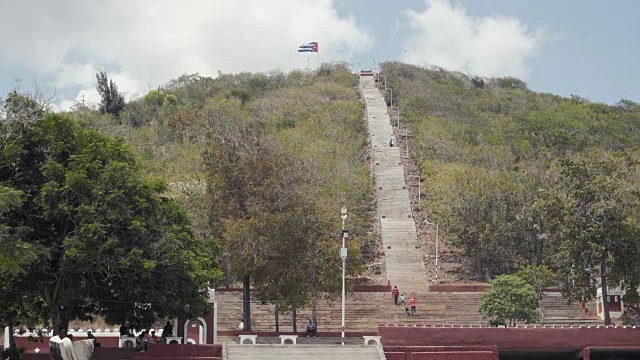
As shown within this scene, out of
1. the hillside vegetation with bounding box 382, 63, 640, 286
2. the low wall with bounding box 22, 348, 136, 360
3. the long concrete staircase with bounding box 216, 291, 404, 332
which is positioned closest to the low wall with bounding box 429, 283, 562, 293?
the long concrete staircase with bounding box 216, 291, 404, 332

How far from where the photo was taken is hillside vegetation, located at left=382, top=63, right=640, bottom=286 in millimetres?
39531

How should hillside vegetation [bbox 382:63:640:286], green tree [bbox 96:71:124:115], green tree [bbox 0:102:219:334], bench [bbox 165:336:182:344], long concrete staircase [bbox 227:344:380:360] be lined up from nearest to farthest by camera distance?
green tree [bbox 0:102:219:334]
long concrete staircase [bbox 227:344:380:360]
bench [bbox 165:336:182:344]
hillside vegetation [bbox 382:63:640:286]
green tree [bbox 96:71:124:115]

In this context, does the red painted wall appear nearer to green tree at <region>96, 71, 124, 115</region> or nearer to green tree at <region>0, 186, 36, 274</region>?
green tree at <region>0, 186, 36, 274</region>

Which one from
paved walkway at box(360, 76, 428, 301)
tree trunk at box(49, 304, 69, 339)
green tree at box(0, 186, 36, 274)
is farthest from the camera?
paved walkway at box(360, 76, 428, 301)

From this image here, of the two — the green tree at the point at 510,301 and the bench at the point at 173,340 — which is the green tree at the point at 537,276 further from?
the bench at the point at 173,340

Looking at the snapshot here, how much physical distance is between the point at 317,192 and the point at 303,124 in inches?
1055

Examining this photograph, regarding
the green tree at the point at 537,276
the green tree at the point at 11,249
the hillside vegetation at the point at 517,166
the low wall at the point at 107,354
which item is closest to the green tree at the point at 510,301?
the hillside vegetation at the point at 517,166

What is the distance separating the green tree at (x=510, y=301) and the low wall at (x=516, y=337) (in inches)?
169

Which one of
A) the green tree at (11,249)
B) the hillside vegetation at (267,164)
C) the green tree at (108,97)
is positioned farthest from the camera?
the green tree at (108,97)

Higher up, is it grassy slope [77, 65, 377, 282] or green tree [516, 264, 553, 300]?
grassy slope [77, 65, 377, 282]

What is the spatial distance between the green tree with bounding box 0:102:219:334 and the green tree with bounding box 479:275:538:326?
474 inches

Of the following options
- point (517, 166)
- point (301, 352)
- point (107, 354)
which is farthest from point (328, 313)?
point (517, 166)

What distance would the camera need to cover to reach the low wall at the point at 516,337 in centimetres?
3431

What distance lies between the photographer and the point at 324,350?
33.3 meters
